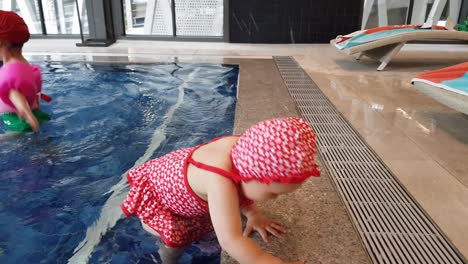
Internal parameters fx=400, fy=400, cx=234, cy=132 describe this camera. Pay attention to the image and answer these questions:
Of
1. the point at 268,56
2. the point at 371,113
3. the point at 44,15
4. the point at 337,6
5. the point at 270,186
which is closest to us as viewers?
the point at 270,186

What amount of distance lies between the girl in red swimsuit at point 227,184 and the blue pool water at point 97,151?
0.33m

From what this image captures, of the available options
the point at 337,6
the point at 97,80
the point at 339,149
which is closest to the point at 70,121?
the point at 97,80

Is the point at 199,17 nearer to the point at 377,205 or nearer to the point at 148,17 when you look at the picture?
the point at 148,17

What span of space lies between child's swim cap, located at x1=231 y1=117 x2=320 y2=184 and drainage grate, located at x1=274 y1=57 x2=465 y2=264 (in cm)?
69

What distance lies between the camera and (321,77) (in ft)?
18.2

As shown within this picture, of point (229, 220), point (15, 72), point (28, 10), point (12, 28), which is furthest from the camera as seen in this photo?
point (28, 10)

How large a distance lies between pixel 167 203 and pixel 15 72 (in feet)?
7.03

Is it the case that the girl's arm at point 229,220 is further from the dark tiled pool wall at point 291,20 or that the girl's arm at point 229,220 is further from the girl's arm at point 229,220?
the dark tiled pool wall at point 291,20

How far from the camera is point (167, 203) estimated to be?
181 cm

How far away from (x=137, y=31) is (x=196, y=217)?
857 centimetres

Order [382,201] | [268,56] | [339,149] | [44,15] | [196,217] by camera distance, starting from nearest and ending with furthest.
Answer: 1. [196,217]
2. [382,201]
3. [339,149]
4. [268,56]
5. [44,15]

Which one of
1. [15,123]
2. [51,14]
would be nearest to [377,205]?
[15,123]

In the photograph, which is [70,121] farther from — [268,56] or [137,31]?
[137,31]

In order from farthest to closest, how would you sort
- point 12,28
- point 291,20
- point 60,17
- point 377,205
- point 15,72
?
point 60,17 → point 291,20 → point 15,72 → point 12,28 → point 377,205
